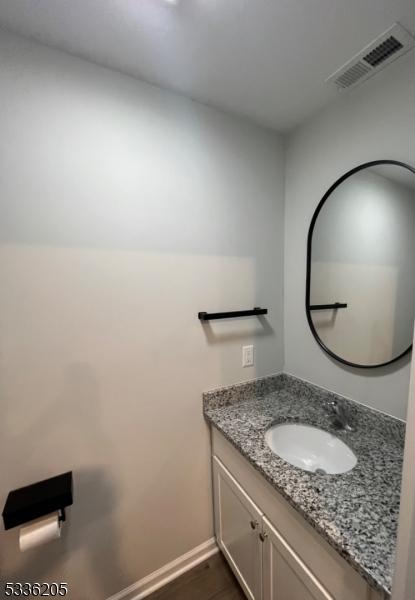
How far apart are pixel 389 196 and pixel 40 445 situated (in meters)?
1.81

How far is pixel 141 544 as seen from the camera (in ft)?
3.92

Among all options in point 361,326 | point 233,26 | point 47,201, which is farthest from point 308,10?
point 361,326

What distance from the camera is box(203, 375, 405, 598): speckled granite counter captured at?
0.64m

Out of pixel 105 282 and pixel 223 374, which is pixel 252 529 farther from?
pixel 105 282

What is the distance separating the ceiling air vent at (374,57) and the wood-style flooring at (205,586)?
252 centimetres

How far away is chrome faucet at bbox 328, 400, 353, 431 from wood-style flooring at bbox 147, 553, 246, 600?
101 cm

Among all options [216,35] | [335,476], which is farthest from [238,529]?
[216,35]

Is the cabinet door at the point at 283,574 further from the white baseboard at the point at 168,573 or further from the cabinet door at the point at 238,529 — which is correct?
the white baseboard at the point at 168,573

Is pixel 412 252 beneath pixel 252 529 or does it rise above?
above

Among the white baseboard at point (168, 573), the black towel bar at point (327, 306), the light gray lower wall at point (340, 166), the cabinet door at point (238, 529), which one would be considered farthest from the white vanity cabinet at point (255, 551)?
the black towel bar at point (327, 306)

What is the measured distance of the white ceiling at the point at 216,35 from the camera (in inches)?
30.1

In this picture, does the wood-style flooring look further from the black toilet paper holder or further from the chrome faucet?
the chrome faucet

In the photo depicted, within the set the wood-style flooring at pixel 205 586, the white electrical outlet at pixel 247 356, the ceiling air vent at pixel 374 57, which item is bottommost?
the wood-style flooring at pixel 205 586

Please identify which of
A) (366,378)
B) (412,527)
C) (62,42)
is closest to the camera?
(412,527)
